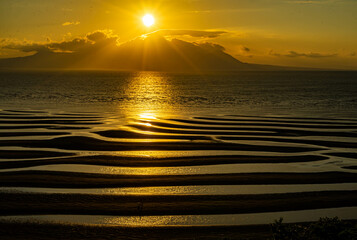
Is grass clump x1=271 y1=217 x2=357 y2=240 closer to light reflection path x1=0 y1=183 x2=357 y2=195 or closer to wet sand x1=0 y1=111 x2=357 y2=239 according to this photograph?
wet sand x1=0 y1=111 x2=357 y2=239

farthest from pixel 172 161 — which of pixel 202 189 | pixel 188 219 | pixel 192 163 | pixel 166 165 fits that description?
pixel 188 219

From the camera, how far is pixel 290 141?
2062 centimetres

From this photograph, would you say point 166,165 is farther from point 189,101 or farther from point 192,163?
point 189,101

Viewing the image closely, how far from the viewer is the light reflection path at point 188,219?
31.4 feet

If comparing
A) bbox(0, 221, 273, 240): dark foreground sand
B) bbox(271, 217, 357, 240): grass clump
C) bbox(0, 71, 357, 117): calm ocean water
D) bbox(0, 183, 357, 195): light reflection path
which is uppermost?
→ bbox(0, 71, 357, 117): calm ocean water

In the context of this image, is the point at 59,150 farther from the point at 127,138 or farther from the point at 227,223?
the point at 227,223

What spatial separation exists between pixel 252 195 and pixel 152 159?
5717mm

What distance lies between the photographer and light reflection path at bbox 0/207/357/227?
957cm

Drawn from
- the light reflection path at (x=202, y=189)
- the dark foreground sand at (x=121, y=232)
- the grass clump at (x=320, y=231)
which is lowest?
the dark foreground sand at (x=121, y=232)

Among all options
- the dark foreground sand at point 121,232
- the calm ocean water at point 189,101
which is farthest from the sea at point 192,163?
the calm ocean water at point 189,101

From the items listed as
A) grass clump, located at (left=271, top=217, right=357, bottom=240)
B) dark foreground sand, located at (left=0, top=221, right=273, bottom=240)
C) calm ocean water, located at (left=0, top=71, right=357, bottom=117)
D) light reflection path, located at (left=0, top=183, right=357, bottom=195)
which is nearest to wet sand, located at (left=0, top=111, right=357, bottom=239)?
dark foreground sand, located at (left=0, top=221, right=273, bottom=240)

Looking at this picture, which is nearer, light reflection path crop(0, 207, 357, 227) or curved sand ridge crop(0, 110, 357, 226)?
light reflection path crop(0, 207, 357, 227)

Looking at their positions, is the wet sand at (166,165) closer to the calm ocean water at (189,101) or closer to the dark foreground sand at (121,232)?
the dark foreground sand at (121,232)

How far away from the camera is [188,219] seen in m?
9.83
